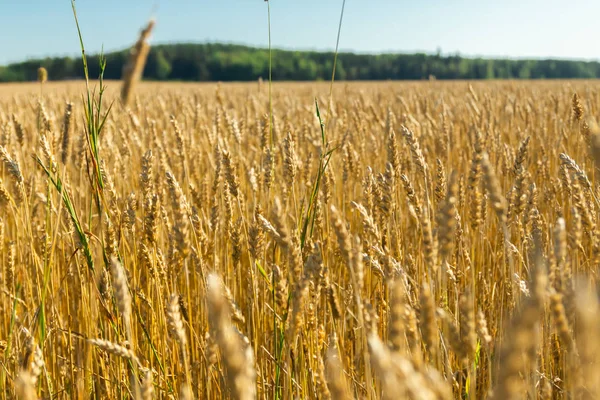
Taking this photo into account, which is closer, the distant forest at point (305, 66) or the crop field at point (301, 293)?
the crop field at point (301, 293)

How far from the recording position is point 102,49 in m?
1.14

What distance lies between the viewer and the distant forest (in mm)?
50312

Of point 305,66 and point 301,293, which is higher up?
point 305,66

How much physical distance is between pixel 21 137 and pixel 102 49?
1144 mm

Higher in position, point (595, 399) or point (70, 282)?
point (595, 399)

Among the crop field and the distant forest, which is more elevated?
the distant forest

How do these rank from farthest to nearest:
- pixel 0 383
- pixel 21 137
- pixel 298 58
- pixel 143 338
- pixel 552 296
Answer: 1. pixel 298 58
2. pixel 21 137
3. pixel 143 338
4. pixel 0 383
5. pixel 552 296

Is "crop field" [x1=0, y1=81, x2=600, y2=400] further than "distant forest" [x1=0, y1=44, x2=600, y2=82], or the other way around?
"distant forest" [x1=0, y1=44, x2=600, y2=82]

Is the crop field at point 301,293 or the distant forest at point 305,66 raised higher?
the distant forest at point 305,66

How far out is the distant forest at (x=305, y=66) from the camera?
50.3 meters

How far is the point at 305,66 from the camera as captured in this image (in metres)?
56.4

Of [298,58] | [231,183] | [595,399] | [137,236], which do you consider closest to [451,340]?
[595,399]

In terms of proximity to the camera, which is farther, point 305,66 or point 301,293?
point 305,66

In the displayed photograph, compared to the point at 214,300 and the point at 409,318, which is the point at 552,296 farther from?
the point at 214,300
